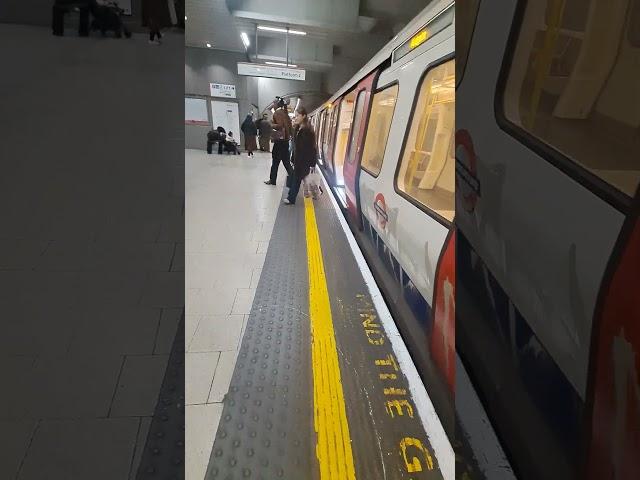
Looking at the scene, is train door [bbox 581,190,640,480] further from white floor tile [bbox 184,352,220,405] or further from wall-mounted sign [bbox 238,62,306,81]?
wall-mounted sign [bbox 238,62,306,81]

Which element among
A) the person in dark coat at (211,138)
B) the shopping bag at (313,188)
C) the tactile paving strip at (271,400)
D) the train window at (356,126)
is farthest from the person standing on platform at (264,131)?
the shopping bag at (313,188)

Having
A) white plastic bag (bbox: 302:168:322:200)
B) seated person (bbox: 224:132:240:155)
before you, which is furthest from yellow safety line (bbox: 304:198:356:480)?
white plastic bag (bbox: 302:168:322:200)

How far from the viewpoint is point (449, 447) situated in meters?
1.02

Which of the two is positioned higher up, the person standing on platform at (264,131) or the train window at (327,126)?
the train window at (327,126)

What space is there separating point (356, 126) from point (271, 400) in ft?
8.36

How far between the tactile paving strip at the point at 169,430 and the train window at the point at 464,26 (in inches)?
55.3

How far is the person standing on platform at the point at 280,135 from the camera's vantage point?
2.06 meters

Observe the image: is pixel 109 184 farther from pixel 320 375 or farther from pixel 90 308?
pixel 320 375

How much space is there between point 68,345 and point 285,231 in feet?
5.93

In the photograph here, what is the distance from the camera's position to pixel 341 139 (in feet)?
12.6

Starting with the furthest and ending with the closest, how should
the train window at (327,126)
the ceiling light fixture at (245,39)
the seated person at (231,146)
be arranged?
the train window at (327,126)
the seated person at (231,146)
the ceiling light fixture at (245,39)

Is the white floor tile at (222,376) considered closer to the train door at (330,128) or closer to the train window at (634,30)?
the train window at (634,30)

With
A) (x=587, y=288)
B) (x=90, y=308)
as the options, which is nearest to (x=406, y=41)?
(x=587, y=288)

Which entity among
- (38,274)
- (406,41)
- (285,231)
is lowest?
(285,231)
